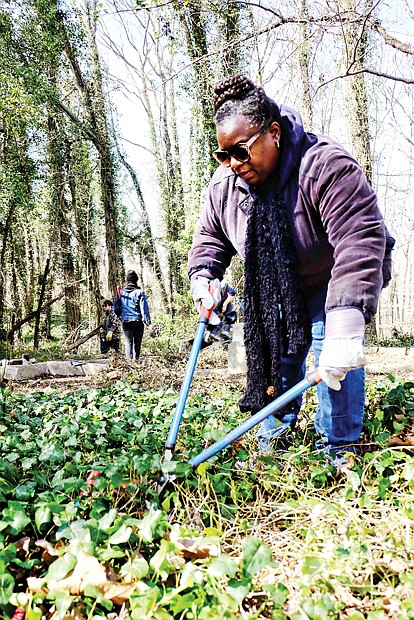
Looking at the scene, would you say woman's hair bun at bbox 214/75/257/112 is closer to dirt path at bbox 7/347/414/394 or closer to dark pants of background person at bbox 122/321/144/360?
dirt path at bbox 7/347/414/394

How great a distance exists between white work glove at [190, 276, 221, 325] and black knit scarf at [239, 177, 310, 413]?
0.50 feet

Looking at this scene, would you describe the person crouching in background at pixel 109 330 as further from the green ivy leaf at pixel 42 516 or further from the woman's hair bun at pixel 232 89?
the green ivy leaf at pixel 42 516

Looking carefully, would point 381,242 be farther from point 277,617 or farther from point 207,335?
point 277,617

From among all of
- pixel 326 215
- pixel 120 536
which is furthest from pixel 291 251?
pixel 120 536

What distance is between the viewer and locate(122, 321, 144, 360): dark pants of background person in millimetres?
9625

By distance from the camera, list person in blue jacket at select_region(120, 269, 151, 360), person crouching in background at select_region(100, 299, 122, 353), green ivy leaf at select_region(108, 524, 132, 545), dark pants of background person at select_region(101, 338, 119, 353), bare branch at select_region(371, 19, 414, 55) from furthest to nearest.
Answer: dark pants of background person at select_region(101, 338, 119, 353) < person crouching in background at select_region(100, 299, 122, 353) < person in blue jacket at select_region(120, 269, 151, 360) < bare branch at select_region(371, 19, 414, 55) < green ivy leaf at select_region(108, 524, 132, 545)

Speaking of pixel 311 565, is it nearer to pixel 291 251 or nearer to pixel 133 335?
pixel 291 251

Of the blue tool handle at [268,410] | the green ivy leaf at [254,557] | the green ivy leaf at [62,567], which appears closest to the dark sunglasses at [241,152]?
the blue tool handle at [268,410]

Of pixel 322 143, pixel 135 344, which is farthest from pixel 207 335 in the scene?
pixel 135 344

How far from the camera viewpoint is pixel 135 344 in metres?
9.88

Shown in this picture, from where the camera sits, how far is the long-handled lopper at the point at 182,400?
2.12m

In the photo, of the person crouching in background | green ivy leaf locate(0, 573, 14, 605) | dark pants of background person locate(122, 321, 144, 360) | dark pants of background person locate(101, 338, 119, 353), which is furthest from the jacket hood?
dark pants of background person locate(101, 338, 119, 353)

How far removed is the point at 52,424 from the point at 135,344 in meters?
6.55

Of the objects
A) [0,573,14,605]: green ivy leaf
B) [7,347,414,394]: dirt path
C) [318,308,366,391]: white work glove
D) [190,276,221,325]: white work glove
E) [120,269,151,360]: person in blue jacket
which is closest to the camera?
[0,573,14,605]: green ivy leaf
